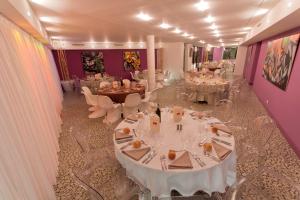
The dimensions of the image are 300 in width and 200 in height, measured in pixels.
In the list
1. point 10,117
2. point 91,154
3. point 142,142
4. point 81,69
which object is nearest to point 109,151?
point 91,154

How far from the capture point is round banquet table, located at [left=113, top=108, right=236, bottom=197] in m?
1.62

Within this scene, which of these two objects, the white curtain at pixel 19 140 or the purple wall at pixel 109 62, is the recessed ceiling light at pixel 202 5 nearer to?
the white curtain at pixel 19 140

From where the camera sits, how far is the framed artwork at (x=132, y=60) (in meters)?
10.9

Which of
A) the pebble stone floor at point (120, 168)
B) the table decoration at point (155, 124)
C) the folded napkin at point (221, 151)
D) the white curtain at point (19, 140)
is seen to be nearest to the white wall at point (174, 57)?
the pebble stone floor at point (120, 168)

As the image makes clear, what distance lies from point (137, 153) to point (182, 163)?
1.72 feet

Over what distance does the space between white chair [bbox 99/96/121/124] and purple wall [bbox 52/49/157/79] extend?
5.93 meters

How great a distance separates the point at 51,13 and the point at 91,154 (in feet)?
9.83

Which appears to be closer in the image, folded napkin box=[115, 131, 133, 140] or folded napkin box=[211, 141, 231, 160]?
folded napkin box=[211, 141, 231, 160]

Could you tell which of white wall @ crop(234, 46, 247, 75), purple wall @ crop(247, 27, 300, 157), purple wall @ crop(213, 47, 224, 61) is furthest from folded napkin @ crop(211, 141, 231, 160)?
purple wall @ crop(213, 47, 224, 61)

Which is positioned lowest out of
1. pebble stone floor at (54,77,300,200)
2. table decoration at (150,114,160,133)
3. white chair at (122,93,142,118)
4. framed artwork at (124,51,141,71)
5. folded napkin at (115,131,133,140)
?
pebble stone floor at (54,77,300,200)

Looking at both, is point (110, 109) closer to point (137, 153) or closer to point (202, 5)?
point (137, 153)

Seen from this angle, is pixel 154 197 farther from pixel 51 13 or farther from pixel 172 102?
pixel 172 102

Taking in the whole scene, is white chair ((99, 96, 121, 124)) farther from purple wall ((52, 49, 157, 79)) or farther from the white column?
purple wall ((52, 49, 157, 79))

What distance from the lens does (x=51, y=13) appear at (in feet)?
10.7
